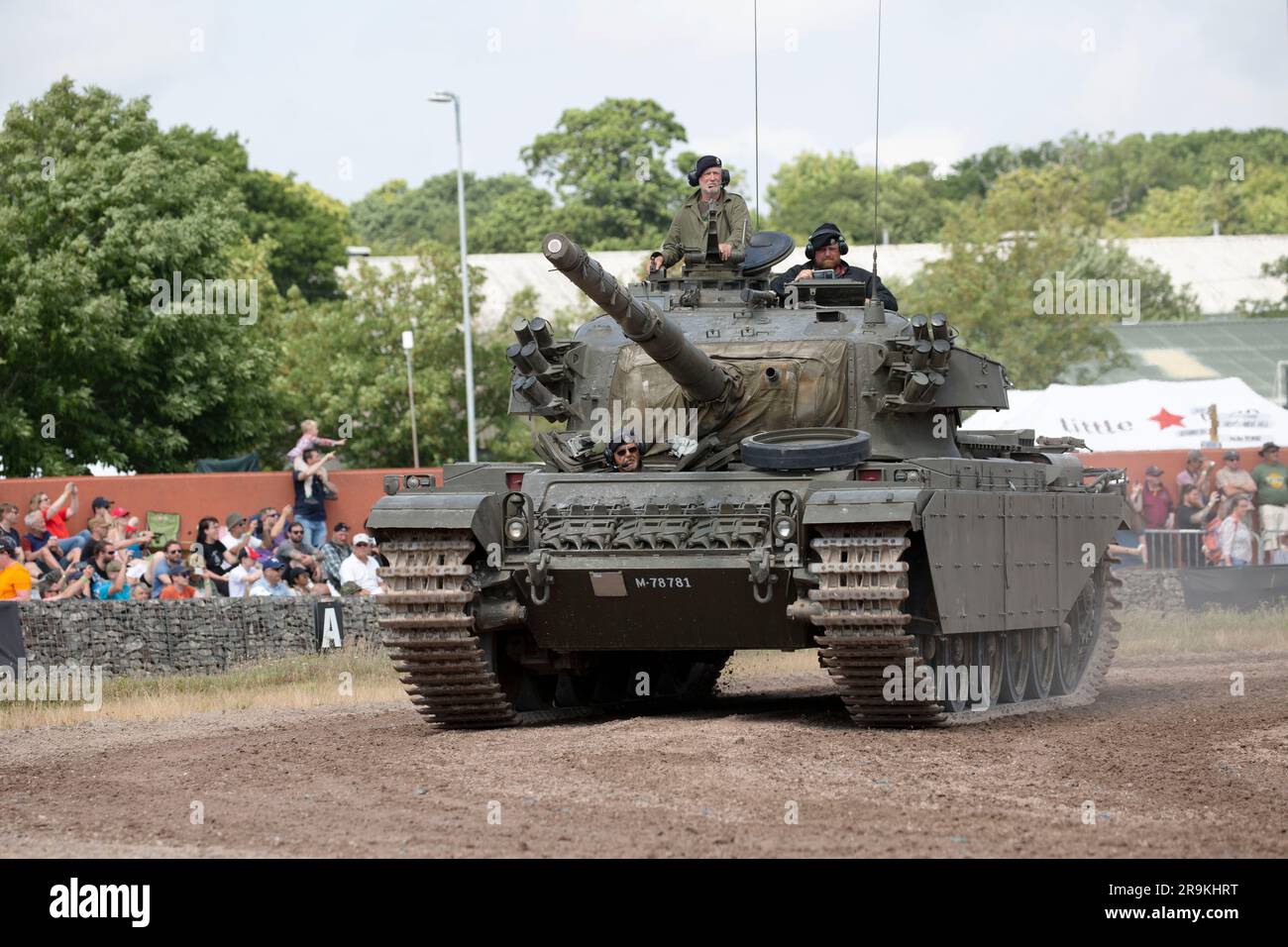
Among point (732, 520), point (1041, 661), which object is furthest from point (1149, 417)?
point (732, 520)

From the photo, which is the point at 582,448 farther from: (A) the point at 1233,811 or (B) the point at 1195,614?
(B) the point at 1195,614

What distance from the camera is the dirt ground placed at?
1085 cm

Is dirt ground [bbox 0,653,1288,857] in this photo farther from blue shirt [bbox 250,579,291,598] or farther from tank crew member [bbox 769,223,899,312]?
blue shirt [bbox 250,579,291,598]

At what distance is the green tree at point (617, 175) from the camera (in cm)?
6938

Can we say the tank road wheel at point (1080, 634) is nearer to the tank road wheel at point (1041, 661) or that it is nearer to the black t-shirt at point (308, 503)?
the tank road wheel at point (1041, 661)

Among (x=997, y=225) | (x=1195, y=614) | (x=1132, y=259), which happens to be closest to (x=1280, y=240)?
(x=1132, y=259)

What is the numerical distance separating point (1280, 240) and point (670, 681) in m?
82.6

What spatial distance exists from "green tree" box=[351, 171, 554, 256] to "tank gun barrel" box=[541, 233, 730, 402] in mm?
62042

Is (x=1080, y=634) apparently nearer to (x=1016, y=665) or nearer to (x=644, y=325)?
(x=1016, y=665)

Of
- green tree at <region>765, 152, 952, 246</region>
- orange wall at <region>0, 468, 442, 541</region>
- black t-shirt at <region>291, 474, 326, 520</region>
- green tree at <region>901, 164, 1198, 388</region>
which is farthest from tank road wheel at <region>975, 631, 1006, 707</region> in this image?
green tree at <region>765, 152, 952, 246</region>

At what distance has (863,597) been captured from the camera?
14.9 meters

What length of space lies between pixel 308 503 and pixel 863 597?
44.1 feet

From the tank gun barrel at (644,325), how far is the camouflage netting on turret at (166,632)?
22.7ft

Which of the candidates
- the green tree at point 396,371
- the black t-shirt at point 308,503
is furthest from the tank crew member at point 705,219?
the green tree at point 396,371
